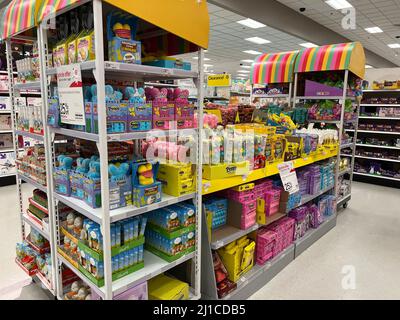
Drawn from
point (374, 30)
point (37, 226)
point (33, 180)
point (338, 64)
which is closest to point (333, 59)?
point (338, 64)

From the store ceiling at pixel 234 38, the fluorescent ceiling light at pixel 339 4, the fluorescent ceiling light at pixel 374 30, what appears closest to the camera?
the fluorescent ceiling light at pixel 339 4

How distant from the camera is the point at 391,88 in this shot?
21.9 feet

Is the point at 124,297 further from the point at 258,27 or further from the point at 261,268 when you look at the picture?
the point at 258,27

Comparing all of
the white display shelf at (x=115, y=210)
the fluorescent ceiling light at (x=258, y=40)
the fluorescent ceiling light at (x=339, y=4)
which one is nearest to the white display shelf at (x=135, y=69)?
the white display shelf at (x=115, y=210)

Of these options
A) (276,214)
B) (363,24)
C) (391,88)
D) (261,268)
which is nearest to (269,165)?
(276,214)

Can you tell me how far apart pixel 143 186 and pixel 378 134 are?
279 inches

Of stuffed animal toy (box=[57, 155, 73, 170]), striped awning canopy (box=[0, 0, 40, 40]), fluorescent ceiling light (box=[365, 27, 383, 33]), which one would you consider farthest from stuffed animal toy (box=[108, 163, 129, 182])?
fluorescent ceiling light (box=[365, 27, 383, 33])

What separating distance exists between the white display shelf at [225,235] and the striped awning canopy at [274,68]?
2811 millimetres

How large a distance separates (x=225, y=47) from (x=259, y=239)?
1137 cm

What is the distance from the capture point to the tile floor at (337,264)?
2740mm

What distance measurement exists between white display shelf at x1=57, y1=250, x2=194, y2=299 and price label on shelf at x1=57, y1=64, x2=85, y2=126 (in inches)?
36.4

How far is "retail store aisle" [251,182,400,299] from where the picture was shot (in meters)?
2.77

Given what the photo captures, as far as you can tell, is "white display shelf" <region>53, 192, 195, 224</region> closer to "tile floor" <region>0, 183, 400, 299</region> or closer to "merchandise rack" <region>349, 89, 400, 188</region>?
"tile floor" <region>0, 183, 400, 299</region>

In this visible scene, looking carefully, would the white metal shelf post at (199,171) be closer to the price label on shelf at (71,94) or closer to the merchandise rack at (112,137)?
the merchandise rack at (112,137)
